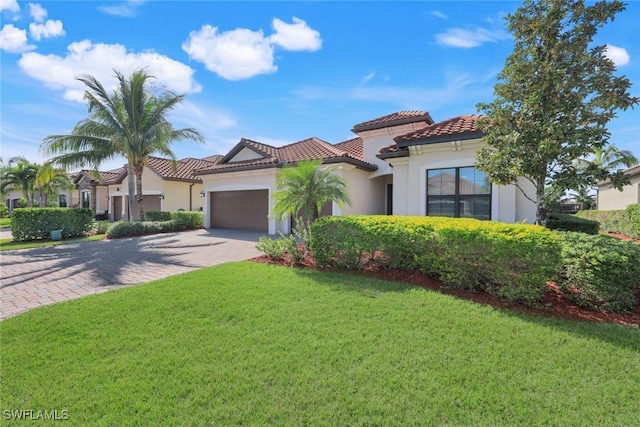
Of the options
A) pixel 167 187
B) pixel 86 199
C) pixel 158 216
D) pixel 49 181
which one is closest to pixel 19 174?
pixel 86 199

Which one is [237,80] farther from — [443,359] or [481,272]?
[443,359]

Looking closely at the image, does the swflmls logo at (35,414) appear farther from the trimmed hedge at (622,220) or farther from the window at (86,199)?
the window at (86,199)

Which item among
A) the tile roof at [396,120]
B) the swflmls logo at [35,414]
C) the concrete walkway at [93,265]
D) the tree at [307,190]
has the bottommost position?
the swflmls logo at [35,414]

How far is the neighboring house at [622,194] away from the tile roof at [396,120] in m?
9.57

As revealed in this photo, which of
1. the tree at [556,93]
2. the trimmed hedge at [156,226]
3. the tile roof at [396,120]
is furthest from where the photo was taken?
the trimmed hedge at [156,226]

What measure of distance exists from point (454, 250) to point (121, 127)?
61.9ft

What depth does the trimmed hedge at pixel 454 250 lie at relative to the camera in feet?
16.1

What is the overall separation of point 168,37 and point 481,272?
11.8 m

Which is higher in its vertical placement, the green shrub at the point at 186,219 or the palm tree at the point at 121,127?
the palm tree at the point at 121,127

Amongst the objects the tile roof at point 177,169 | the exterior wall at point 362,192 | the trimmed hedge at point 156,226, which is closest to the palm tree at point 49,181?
the trimmed hedge at point 156,226

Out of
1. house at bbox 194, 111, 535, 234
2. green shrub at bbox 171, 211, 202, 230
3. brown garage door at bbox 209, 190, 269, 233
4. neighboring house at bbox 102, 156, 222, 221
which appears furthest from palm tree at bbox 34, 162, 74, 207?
brown garage door at bbox 209, 190, 269, 233

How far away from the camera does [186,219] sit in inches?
758

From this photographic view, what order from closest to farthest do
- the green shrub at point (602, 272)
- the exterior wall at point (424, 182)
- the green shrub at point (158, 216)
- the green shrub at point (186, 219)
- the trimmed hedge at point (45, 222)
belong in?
1. the green shrub at point (602, 272)
2. the exterior wall at point (424, 182)
3. the trimmed hedge at point (45, 222)
4. the green shrub at point (186, 219)
5. the green shrub at point (158, 216)

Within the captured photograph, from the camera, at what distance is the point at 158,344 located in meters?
3.85
